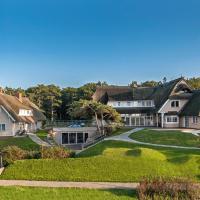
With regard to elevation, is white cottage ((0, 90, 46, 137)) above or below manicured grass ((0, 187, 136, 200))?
above

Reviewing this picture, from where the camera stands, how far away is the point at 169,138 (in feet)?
131

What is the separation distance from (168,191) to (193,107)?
39541mm

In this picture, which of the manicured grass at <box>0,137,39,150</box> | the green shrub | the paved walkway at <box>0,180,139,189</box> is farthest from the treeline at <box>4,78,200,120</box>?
the paved walkway at <box>0,180,139,189</box>

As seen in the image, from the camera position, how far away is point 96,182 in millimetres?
20703

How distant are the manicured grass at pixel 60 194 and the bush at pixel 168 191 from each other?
2.25 ft

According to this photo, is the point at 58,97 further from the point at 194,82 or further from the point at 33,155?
the point at 33,155

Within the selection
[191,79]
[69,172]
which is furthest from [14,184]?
[191,79]

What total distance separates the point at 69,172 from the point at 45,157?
3.84 metres

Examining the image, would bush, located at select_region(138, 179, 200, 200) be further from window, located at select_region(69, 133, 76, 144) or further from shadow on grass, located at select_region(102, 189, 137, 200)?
window, located at select_region(69, 133, 76, 144)

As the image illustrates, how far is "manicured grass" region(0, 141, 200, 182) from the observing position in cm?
2159

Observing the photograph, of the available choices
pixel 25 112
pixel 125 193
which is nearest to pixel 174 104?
pixel 25 112

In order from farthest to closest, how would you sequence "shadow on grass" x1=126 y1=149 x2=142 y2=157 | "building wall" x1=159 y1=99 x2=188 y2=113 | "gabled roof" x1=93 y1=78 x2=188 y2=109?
"gabled roof" x1=93 y1=78 x2=188 y2=109 < "building wall" x1=159 y1=99 x2=188 y2=113 < "shadow on grass" x1=126 y1=149 x2=142 y2=157

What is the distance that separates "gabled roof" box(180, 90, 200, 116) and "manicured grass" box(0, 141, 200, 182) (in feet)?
98.1

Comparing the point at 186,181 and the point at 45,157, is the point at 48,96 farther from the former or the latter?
the point at 186,181
